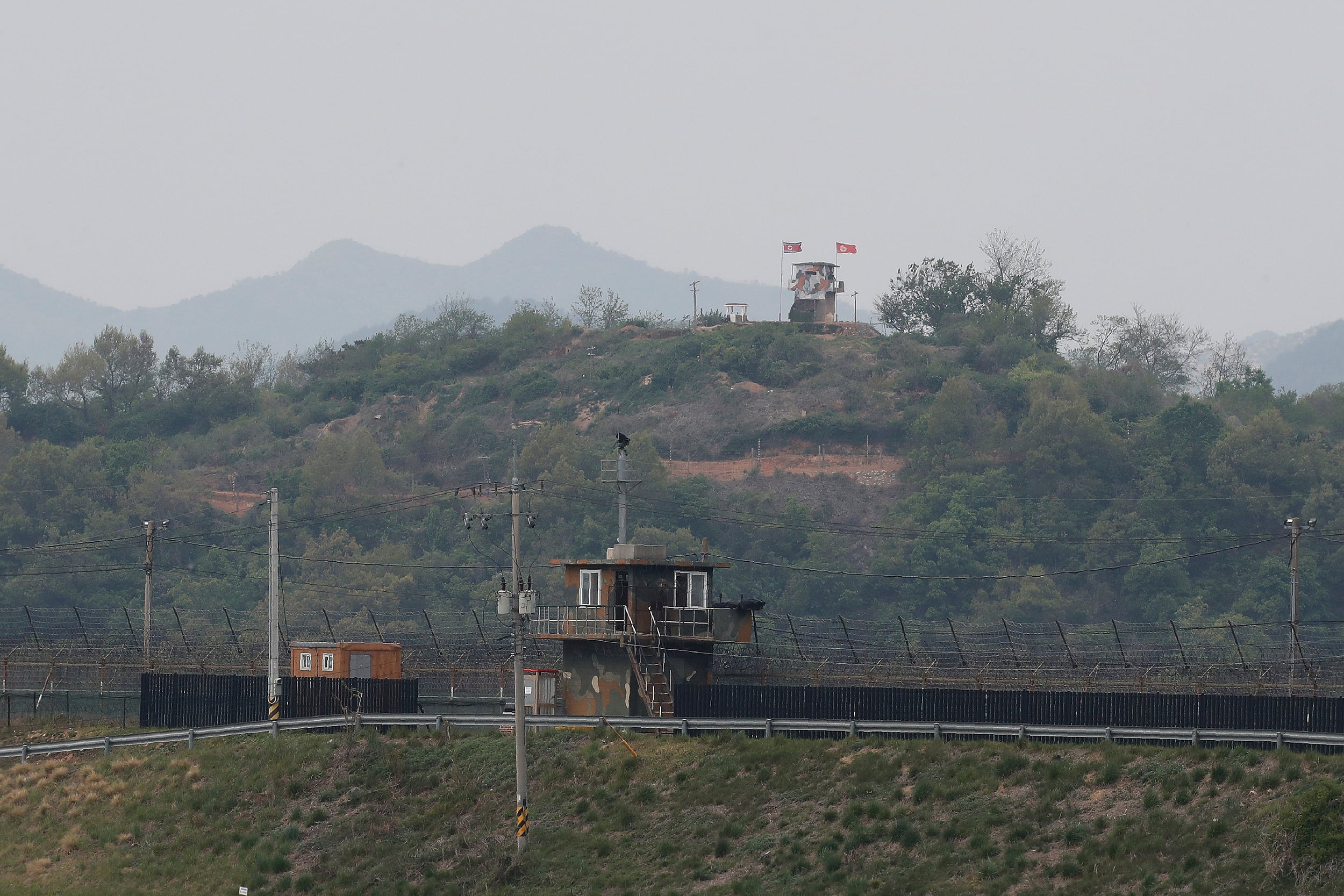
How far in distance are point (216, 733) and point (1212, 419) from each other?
121282mm

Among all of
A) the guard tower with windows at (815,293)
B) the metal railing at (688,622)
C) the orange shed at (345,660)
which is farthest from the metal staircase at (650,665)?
the guard tower with windows at (815,293)

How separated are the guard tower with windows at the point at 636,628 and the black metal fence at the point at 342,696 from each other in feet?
15.3

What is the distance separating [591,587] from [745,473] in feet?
345

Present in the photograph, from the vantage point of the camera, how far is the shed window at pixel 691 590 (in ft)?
171

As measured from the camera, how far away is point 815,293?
616 ft

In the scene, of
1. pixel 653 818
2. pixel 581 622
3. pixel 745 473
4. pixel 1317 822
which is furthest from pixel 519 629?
pixel 745 473

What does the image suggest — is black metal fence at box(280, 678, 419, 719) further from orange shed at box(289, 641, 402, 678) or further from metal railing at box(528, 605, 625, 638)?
orange shed at box(289, 641, 402, 678)

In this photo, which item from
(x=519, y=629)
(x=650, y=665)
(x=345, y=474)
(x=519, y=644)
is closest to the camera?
(x=519, y=644)

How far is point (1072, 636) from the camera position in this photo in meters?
117

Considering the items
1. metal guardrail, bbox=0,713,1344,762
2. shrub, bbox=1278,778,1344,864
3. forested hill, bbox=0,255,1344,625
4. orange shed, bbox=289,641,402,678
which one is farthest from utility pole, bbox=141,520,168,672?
forested hill, bbox=0,255,1344,625

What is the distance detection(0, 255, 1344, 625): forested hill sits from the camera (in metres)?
137

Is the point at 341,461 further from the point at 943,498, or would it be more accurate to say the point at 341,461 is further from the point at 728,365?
the point at 943,498

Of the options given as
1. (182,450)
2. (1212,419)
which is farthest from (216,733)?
(182,450)

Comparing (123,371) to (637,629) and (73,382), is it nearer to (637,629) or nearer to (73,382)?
(73,382)
